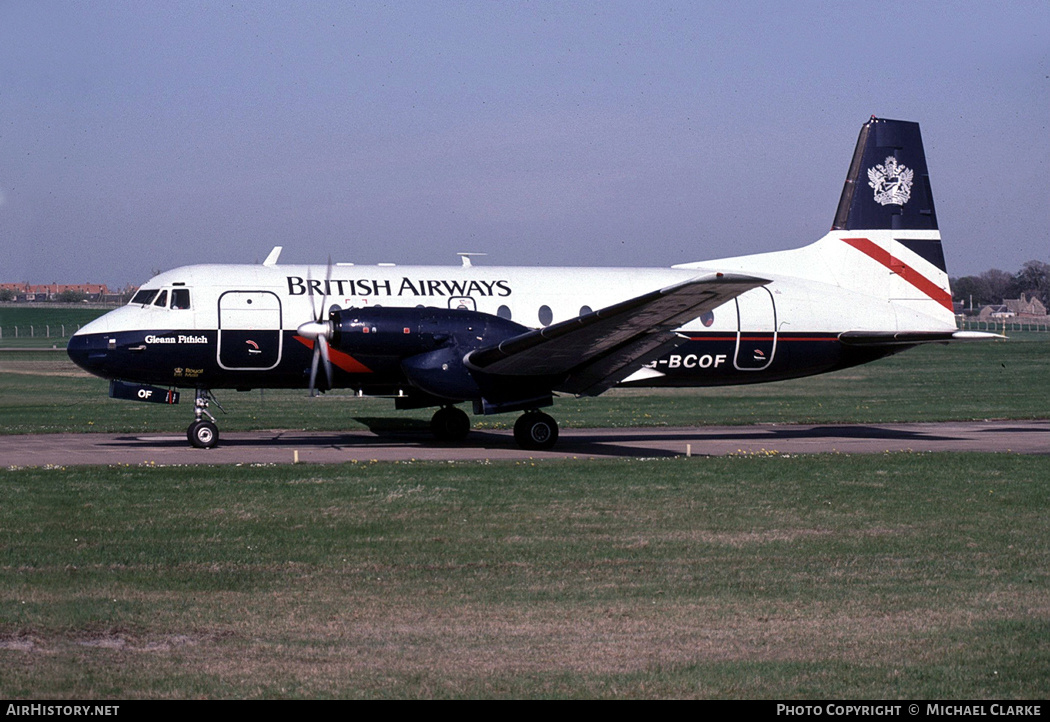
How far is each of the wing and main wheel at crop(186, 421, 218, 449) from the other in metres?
5.43

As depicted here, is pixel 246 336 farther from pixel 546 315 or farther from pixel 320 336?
pixel 546 315

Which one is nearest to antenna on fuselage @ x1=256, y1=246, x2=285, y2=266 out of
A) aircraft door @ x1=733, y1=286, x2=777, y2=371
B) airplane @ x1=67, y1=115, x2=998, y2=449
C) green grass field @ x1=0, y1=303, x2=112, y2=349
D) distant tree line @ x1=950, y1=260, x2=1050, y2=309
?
airplane @ x1=67, y1=115, x2=998, y2=449

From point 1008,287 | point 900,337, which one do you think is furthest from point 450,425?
point 1008,287

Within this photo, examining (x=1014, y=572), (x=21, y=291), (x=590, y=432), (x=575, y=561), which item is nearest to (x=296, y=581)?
(x=575, y=561)

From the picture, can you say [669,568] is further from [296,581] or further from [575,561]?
[296,581]

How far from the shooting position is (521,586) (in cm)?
1031

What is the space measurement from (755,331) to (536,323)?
4905 mm

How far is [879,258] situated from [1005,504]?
11.1 metres

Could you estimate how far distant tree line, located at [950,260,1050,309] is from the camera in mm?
172625

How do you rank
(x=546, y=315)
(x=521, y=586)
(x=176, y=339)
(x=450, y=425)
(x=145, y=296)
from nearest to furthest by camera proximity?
(x=521, y=586) → (x=176, y=339) → (x=145, y=296) → (x=546, y=315) → (x=450, y=425)

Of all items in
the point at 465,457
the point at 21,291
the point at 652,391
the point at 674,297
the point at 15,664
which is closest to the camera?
the point at 15,664

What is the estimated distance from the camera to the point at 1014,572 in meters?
10.9

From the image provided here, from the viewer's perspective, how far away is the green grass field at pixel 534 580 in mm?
7598

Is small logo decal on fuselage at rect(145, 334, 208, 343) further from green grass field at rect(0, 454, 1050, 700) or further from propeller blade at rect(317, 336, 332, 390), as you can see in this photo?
green grass field at rect(0, 454, 1050, 700)
